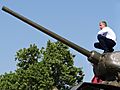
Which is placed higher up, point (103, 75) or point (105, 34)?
point (105, 34)

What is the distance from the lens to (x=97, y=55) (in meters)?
12.6

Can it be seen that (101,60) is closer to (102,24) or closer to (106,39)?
(106,39)

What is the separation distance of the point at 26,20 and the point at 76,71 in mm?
46379

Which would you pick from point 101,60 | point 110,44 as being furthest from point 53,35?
point 110,44

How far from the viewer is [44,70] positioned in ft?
190

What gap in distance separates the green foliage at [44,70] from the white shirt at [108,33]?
42395 mm

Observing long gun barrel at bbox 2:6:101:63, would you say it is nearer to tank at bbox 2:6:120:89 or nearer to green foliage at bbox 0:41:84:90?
Answer: tank at bbox 2:6:120:89

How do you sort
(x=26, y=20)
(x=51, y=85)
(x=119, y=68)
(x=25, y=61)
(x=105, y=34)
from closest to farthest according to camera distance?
(x=119, y=68), (x=26, y=20), (x=105, y=34), (x=51, y=85), (x=25, y=61)

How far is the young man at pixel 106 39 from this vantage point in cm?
1409

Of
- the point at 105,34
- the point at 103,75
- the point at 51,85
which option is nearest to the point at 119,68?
the point at 103,75

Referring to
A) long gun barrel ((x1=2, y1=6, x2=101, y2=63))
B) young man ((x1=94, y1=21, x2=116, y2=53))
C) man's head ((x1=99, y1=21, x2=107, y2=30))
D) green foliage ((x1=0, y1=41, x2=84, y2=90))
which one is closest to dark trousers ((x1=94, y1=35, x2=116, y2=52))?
young man ((x1=94, y1=21, x2=116, y2=53))

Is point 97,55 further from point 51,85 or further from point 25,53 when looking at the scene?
point 25,53

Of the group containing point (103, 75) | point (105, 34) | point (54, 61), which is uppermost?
point (54, 61)

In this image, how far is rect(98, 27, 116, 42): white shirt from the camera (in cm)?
1439
